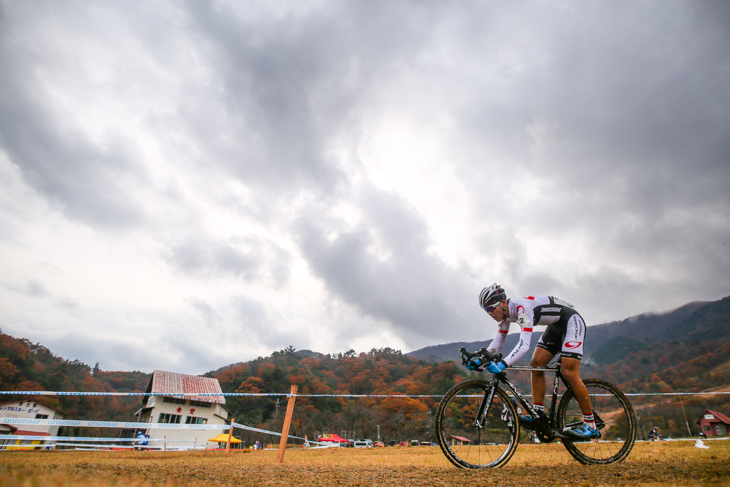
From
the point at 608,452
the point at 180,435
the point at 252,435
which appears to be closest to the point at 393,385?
the point at 252,435

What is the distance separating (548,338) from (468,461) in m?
2.10

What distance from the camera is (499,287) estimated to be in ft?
16.4

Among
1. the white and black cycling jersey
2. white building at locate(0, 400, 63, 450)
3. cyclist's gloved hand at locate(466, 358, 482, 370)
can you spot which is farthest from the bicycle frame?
white building at locate(0, 400, 63, 450)

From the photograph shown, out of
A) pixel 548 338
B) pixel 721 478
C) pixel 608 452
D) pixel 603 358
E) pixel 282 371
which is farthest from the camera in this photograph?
pixel 603 358

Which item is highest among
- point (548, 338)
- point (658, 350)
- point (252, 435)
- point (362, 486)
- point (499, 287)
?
point (658, 350)

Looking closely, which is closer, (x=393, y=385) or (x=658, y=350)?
(x=393, y=385)

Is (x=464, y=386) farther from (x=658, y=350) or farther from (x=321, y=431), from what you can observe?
(x=658, y=350)

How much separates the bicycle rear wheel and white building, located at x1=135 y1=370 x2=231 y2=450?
45.1m

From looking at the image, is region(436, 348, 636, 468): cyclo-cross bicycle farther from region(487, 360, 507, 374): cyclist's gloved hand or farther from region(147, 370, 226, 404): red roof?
region(147, 370, 226, 404): red roof

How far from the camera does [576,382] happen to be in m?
4.58

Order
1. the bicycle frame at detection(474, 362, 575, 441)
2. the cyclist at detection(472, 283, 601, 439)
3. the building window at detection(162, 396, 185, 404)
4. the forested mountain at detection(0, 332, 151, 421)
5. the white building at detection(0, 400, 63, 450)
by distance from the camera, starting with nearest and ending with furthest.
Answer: the bicycle frame at detection(474, 362, 575, 441) → the cyclist at detection(472, 283, 601, 439) → the white building at detection(0, 400, 63, 450) → the building window at detection(162, 396, 185, 404) → the forested mountain at detection(0, 332, 151, 421)

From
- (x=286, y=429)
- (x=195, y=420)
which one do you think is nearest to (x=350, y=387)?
(x=195, y=420)

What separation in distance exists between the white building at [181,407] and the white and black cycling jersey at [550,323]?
45.1 meters

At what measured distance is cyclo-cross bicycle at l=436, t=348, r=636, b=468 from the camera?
4.38 m
